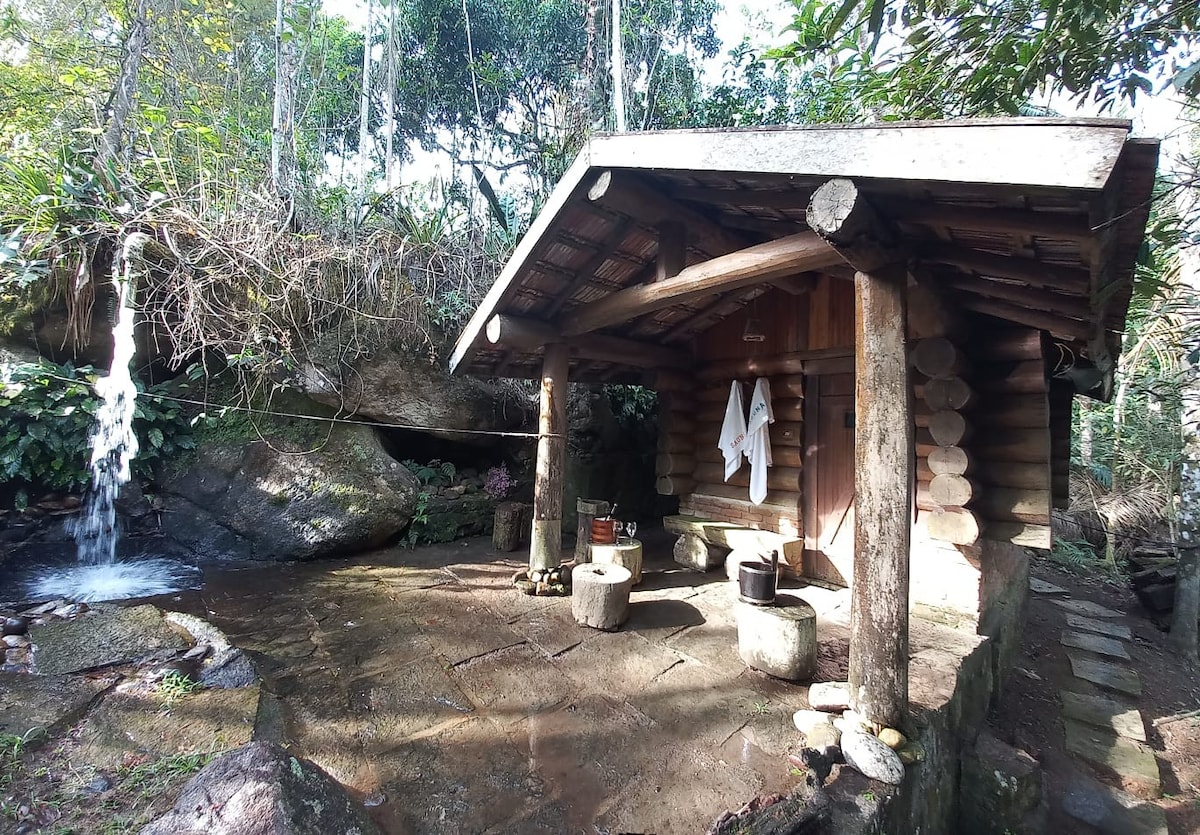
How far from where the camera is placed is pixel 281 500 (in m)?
6.34

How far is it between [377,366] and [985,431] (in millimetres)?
7347

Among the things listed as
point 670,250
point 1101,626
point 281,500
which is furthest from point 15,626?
point 1101,626

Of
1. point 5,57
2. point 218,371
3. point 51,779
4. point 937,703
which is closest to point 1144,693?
point 937,703

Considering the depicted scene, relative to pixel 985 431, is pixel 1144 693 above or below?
Answer: below

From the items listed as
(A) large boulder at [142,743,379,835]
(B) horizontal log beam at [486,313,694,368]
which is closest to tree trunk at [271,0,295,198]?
(B) horizontal log beam at [486,313,694,368]

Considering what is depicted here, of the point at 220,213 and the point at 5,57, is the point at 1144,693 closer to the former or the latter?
the point at 220,213

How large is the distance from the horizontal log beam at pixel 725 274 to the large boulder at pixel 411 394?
11.9ft

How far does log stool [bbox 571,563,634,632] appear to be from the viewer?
4.27m

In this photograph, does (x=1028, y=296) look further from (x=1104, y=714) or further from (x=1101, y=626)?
(x=1101, y=626)

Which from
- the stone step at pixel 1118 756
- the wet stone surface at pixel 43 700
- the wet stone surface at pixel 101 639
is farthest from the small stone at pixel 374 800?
the stone step at pixel 1118 756

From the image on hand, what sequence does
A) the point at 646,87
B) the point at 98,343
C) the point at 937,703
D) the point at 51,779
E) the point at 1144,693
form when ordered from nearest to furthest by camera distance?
the point at 51,779 < the point at 937,703 < the point at 1144,693 < the point at 98,343 < the point at 646,87

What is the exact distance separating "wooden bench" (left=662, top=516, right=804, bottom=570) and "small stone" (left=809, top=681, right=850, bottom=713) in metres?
2.34

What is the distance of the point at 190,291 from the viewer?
6312 millimetres

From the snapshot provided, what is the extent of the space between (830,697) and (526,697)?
1.90 metres
